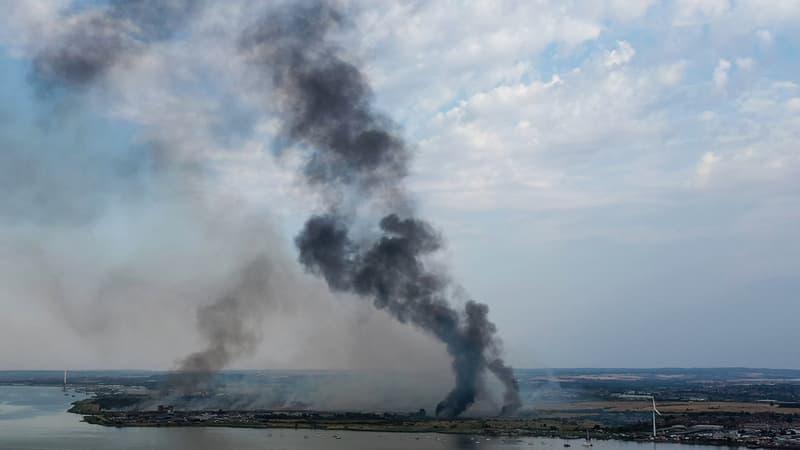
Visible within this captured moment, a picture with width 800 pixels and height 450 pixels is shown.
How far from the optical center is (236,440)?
5909 centimetres

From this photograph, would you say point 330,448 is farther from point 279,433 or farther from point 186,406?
point 186,406

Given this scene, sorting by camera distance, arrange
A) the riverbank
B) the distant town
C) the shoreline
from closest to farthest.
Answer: the shoreline < the riverbank < the distant town

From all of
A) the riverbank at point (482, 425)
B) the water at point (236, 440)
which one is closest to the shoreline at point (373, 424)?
the riverbank at point (482, 425)

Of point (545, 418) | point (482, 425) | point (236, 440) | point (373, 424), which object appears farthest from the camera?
point (545, 418)

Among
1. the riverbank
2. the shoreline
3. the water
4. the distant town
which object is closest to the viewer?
the water

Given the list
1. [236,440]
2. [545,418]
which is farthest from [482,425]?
[236,440]

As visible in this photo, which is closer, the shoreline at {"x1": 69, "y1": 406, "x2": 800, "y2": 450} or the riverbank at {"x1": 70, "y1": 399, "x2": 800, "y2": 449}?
the shoreline at {"x1": 69, "y1": 406, "x2": 800, "y2": 450}

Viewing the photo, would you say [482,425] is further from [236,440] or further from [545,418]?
[236,440]

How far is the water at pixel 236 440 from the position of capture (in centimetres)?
5484

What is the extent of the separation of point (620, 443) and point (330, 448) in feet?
73.0

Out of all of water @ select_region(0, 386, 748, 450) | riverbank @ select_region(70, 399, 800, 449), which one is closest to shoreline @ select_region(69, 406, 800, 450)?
riverbank @ select_region(70, 399, 800, 449)

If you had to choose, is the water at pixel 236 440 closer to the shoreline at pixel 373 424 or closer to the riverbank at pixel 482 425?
the shoreline at pixel 373 424

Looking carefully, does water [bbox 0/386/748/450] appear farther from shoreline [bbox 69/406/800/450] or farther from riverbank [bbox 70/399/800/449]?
riverbank [bbox 70/399/800/449]

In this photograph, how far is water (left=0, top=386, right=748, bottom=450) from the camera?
54.8 metres
